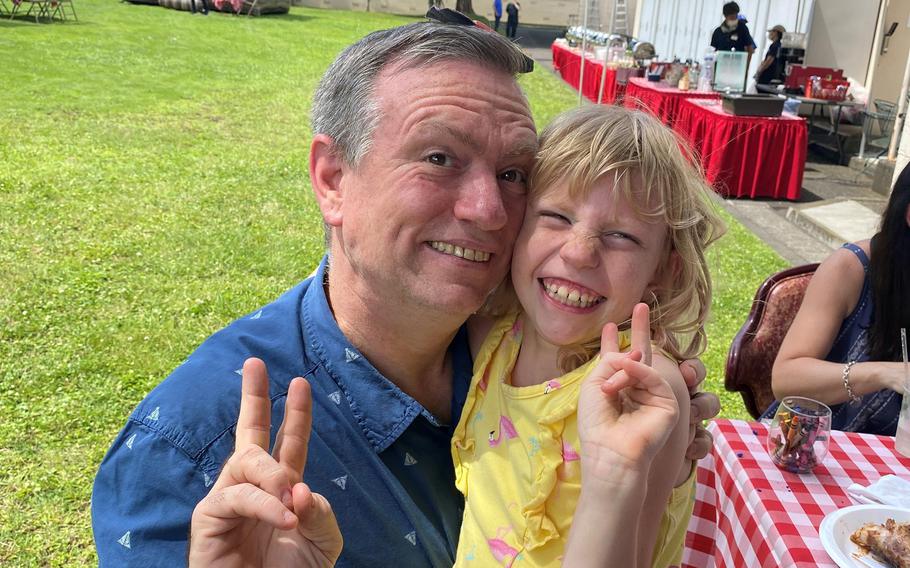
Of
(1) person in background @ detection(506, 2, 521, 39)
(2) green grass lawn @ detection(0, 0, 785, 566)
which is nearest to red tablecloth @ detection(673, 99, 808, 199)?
(2) green grass lawn @ detection(0, 0, 785, 566)

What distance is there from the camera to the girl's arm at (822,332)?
295 centimetres

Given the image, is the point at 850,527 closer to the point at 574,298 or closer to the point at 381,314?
the point at 574,298

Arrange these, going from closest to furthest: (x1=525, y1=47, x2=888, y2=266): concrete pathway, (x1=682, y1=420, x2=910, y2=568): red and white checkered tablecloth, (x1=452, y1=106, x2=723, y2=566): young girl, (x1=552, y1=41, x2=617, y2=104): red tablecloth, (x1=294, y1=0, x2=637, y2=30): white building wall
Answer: (x1=452, y1=106, x2=723, y2=566): young girl → (x1=682, y1=420, x2=910, y2=568): red and white checkered tablecloth → (x1=525, y1=47, x2=888, y2=266): concrete pathway → (x1=552, y1=41, x2=617, y2=104): red tablecloth → (x1=294, y1=0, x2=637, y2=30): white building wall

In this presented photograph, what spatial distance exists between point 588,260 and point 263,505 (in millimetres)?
894

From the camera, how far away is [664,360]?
160cm

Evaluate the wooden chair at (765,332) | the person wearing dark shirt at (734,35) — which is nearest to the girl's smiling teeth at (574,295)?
the wooden chair at (765,332)

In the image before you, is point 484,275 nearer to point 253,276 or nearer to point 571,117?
point 571,117

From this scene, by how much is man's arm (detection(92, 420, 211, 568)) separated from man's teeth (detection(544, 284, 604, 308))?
0.83 m

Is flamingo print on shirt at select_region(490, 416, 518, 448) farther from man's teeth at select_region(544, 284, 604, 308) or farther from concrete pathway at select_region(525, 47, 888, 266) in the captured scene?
concrete pathway at select_region(525, 47, 888, 266)

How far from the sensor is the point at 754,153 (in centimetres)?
968

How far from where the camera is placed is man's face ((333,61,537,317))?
1.65 metres

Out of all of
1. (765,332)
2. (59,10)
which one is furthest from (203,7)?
(765,332)

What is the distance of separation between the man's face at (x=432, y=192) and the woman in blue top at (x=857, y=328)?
1.87 meters

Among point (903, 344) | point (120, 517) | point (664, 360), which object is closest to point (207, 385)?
point (120, 517)
